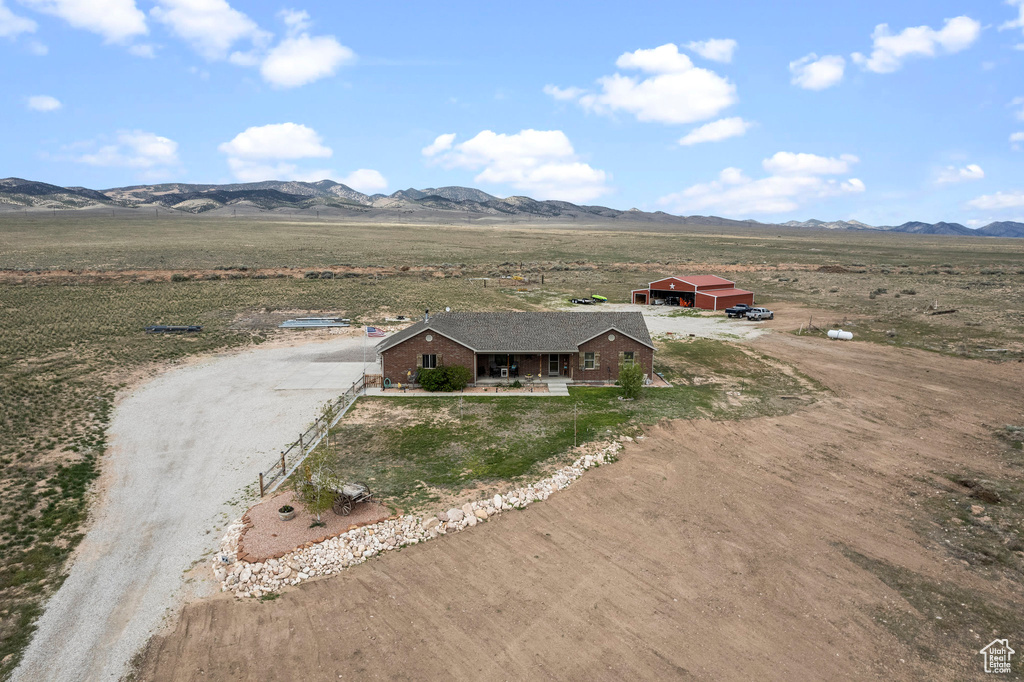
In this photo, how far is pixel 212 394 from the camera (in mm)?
33625

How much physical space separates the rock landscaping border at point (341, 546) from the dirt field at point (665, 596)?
57cm

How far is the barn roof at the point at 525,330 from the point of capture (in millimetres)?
34219

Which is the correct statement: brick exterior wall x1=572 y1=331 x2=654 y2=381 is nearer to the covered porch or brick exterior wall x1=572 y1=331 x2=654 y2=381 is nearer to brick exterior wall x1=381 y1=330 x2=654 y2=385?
brick exterior wall x1=381 y1=330 x2=654 y2=385

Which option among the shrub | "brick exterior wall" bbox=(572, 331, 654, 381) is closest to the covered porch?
"brick exterior wall" bbox=(572, 331, 654, 381)

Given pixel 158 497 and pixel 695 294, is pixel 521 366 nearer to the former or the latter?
pixel 158 497

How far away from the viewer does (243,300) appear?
210 feet

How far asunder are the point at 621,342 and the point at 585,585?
2036 centimetres

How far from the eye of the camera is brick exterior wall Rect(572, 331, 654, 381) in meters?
34.8

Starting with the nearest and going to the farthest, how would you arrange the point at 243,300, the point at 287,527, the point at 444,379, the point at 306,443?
the point at 287,527
the point at 306,443
the point at 444,379
the point at 243,300

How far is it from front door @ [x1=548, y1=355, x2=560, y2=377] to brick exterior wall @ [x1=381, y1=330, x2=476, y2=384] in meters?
4.97

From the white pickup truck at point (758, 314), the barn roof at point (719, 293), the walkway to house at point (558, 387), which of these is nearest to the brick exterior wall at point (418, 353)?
the walkway to house at point (558, 387)

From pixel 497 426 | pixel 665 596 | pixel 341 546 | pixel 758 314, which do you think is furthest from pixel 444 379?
pixel 758 314

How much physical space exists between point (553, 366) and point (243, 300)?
43.8m

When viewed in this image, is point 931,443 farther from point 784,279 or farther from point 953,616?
point 784,279
